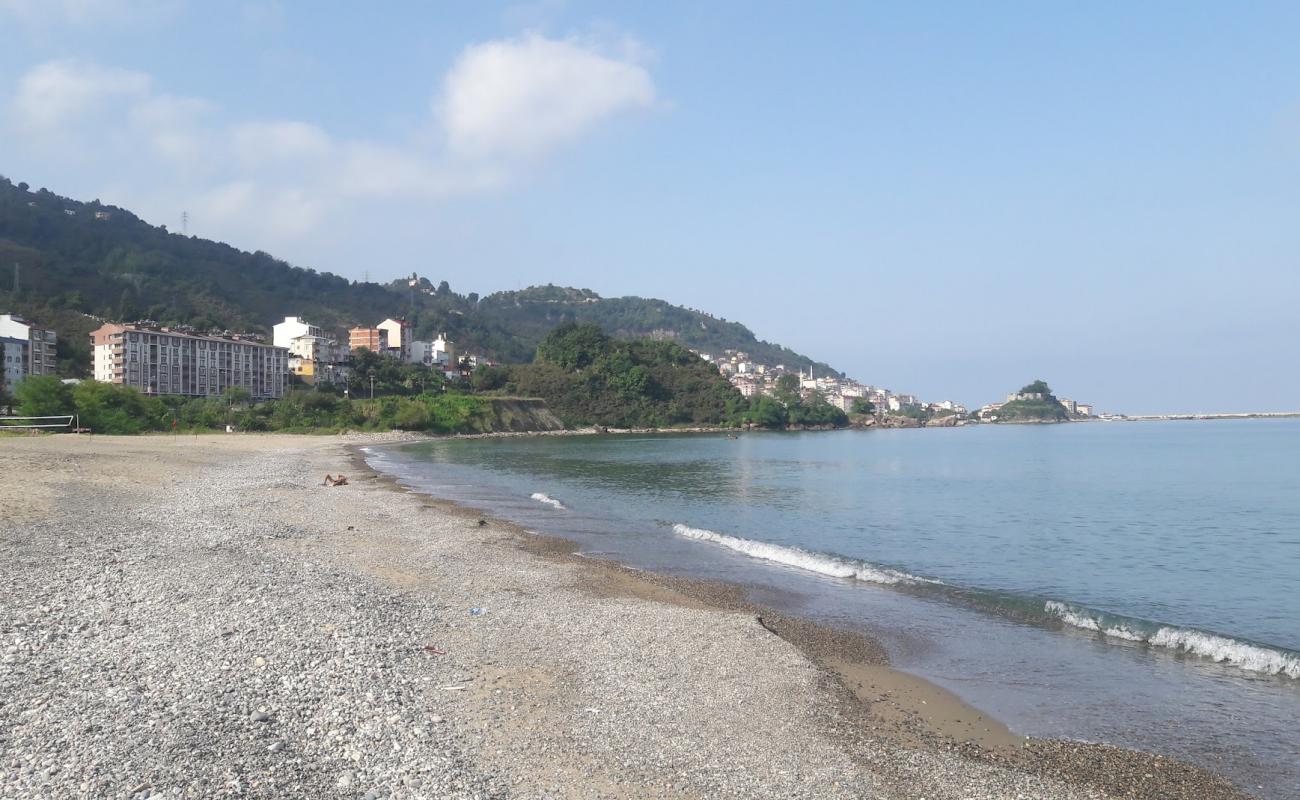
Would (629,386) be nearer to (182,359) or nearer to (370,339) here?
(370,339)

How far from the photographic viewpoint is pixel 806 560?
1859cm

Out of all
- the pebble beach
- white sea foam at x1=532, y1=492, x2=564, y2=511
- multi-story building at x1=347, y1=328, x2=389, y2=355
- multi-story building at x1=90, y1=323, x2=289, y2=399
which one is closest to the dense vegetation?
multi-story building at x1=347, y1=328, x2=389, y2=355

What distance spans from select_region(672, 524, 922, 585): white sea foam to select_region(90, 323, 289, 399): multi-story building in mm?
90732

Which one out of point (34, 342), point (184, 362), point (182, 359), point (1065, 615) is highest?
point (34, 342)

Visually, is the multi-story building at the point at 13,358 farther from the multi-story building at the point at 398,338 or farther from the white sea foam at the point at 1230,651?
the white sea foam at the point at 1230,651

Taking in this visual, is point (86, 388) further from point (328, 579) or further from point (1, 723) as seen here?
point (1, 723)

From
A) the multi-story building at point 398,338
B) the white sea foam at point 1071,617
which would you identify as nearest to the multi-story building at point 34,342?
the multi-story building at point 398,338

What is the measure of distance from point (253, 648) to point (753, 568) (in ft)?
36.9

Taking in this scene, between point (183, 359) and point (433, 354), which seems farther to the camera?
point (433, 354)

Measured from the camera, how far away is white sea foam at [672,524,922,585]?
16922mm

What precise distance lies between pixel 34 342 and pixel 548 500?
305 ft

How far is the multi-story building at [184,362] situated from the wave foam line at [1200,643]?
330 ft

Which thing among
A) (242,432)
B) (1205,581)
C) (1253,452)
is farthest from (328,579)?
(1253,452)

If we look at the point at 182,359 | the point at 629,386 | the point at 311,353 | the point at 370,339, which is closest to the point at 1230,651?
the point at 182,359
